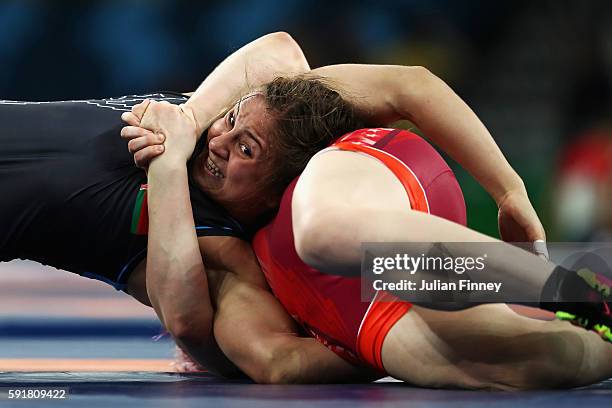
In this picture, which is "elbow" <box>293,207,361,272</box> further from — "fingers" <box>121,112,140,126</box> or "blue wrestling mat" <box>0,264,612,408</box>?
"fingers" <box>121,112,140,126</box>

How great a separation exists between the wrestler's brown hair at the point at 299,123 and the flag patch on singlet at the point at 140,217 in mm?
333

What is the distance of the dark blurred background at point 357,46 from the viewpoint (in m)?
7.83

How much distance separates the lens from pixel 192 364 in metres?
2.78

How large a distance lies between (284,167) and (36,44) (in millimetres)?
5931

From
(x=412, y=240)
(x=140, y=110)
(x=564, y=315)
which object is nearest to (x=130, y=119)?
(x=140, y=110)

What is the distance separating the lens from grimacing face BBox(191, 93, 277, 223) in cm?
256

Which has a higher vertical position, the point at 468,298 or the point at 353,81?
the point at 353,81

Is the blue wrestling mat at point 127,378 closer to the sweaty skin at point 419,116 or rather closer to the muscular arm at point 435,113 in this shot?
the sweaty skin at point 419,116

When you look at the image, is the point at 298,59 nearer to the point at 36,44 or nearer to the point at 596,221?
the point at 596,221

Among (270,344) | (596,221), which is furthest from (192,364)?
(596,221)

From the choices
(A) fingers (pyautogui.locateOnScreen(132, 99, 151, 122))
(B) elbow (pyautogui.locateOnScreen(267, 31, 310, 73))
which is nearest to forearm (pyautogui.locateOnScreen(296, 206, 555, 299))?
(A) fingers (pyautogui.locateOnScreen(132, 99, 151, 122))

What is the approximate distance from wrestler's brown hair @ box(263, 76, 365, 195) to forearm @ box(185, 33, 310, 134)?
0.48ft

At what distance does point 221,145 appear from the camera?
2.58 metres

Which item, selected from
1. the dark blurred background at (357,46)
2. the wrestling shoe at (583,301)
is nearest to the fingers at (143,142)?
the wrestling shoe at (583,301)
